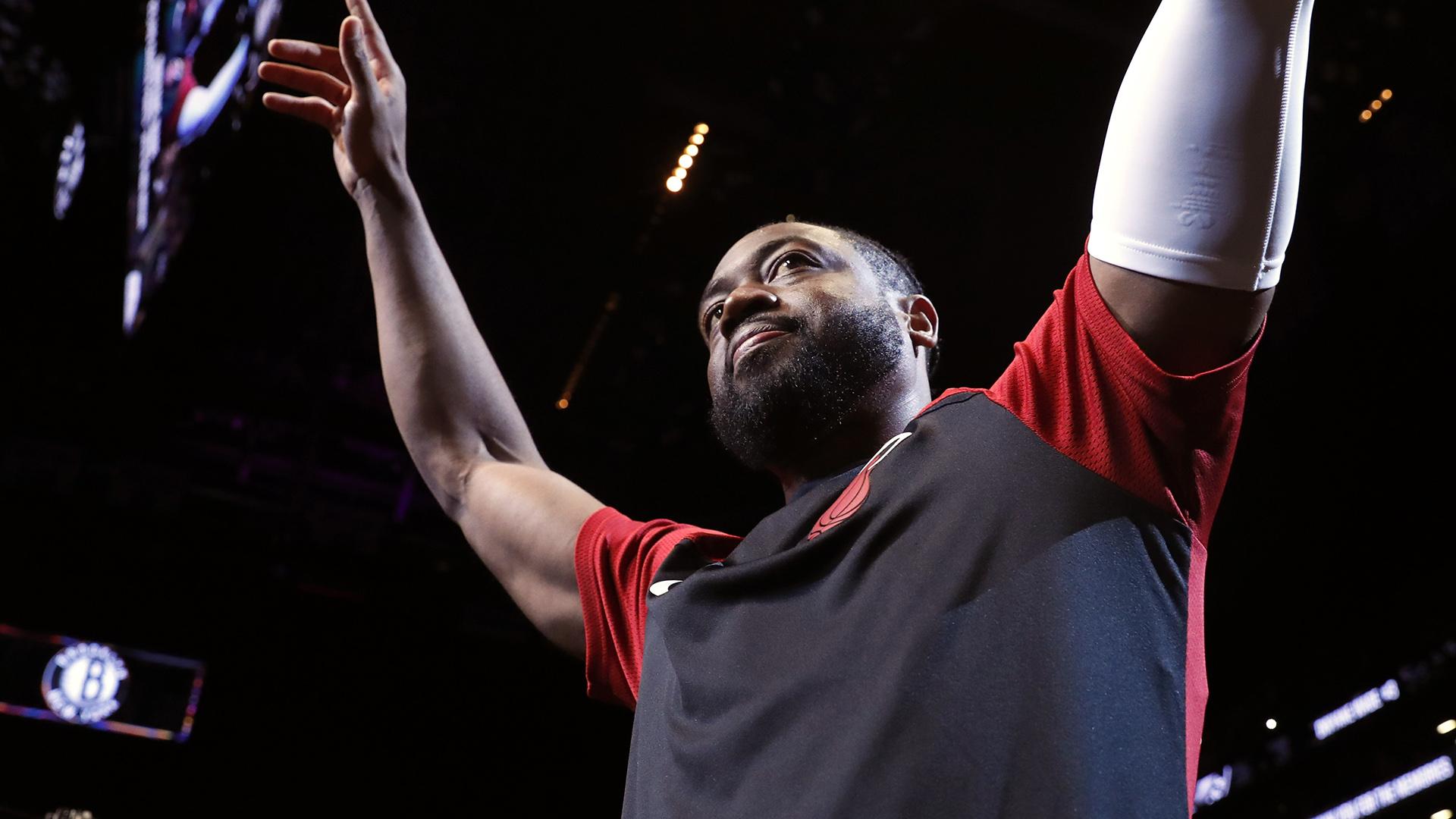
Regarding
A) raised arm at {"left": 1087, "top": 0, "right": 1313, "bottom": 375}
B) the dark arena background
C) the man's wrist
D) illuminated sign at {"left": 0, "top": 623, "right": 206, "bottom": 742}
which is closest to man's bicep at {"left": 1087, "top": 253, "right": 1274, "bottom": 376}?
raised arm at {"left": 1087, "top": 0, "right": 1313, "bottom": 375}

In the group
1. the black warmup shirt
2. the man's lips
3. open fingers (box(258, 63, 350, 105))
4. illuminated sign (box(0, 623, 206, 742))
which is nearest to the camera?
the black warmup shirt

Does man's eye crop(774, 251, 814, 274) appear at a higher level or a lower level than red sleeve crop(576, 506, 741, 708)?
higher

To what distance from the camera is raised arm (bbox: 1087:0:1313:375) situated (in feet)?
2.61

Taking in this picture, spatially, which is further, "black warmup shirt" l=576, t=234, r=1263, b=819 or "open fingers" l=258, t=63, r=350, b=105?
"open fingers" l=258, t=63, r=350, b=105

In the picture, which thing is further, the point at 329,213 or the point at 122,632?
the point at 122,632

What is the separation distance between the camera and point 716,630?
3.35 ft

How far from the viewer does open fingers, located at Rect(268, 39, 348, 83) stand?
1617 millimetres

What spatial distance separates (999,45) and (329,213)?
90.8 inches

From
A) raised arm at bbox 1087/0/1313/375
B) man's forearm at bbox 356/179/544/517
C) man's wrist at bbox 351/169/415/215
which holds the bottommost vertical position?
man's forearm at bbox 356/179/544/517

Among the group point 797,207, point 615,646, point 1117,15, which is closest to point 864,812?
point 615,646

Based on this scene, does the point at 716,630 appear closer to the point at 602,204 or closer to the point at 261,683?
the point at 602,204

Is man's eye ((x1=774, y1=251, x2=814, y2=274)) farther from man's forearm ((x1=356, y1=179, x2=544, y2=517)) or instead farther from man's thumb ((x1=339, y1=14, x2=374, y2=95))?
man's thumb ((x1=339, y1=14, x2=374, y2=95))

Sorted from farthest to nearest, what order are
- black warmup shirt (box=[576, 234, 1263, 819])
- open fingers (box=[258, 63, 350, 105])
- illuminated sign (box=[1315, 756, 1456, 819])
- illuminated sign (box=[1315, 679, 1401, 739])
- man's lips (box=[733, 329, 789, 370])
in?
illuminated sign (box=[1315, 679, 1401, 739])
illuminated sign (box=[1315, 756, 1456, 819])
open fingers (box=[258, 63, 350, 105])
man's lips (box=[733, 329, 789, 370])
black warmup shirt (box=[576, 234, 1263, 819])

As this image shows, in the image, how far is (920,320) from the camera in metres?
1.50
